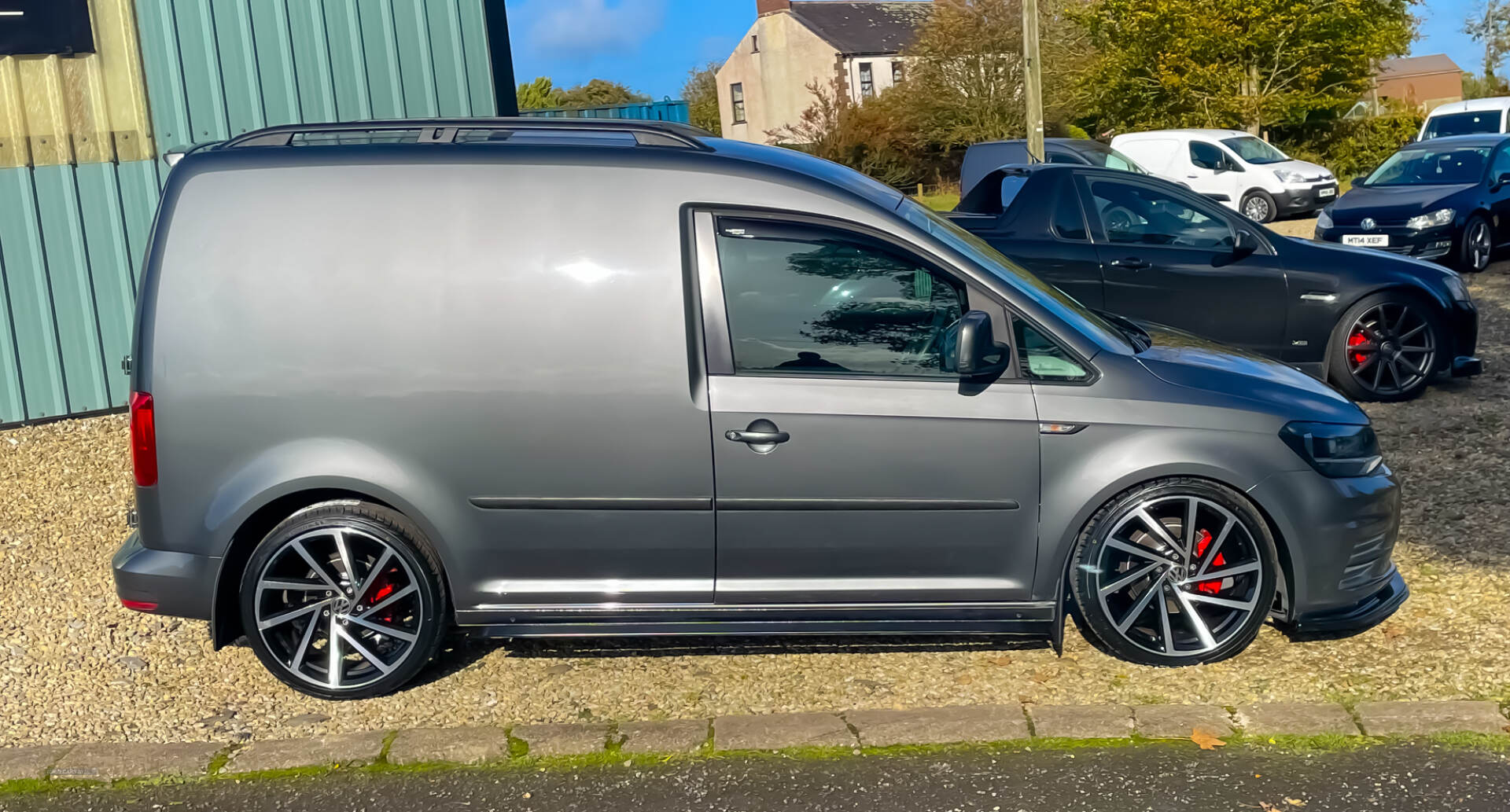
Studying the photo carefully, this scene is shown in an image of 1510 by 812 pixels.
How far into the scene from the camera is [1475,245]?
14.5 meters

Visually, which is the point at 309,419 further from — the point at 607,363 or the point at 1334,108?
the point at 1334,108

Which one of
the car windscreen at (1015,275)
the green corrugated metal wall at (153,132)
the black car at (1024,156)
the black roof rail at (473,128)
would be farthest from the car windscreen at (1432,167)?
the black roof rail at (473,128)

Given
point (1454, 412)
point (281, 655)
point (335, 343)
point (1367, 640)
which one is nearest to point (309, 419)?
point (335, 343)

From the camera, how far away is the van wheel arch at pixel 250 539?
4.41m

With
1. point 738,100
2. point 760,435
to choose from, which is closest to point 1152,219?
point 760,435

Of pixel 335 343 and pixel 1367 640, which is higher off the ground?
pixel 335 343

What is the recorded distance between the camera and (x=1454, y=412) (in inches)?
315

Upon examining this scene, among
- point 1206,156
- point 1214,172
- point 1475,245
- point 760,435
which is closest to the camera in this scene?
point 760,435

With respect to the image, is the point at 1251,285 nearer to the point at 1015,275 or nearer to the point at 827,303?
the point at 1015,275

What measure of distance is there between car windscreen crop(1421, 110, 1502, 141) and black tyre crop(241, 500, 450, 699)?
936 inches

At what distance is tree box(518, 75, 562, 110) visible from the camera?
5793 centimetres

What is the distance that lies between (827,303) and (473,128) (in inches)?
56.1

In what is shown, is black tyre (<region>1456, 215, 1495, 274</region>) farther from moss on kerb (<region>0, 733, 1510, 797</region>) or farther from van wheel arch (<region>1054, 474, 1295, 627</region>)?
moss on kerb (<region>0, 733, 1510, 797</region>)

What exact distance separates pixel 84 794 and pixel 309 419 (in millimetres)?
1332
